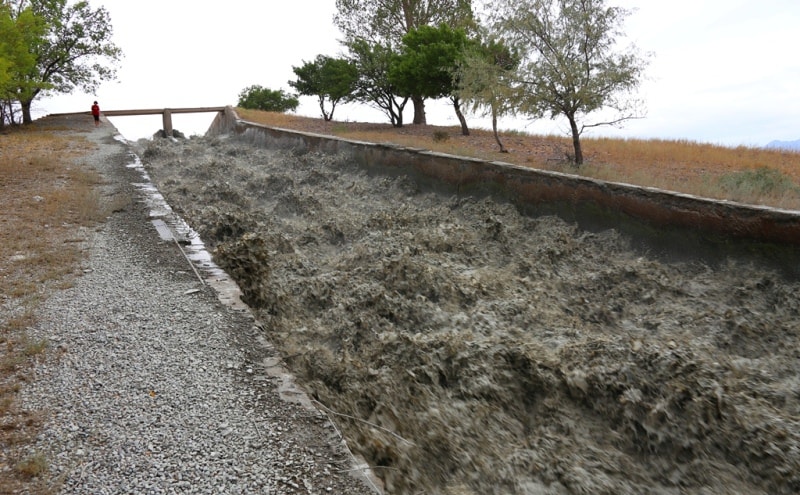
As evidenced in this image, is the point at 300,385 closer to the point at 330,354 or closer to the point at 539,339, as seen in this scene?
the point at 330,354

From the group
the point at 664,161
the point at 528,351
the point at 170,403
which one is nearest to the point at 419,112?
the point at 664,161

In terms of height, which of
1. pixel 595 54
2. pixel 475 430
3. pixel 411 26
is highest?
pixel 411 26

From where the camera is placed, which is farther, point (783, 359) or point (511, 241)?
point (511, 241)

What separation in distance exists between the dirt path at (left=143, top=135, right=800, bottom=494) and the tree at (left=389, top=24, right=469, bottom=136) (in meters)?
11.4

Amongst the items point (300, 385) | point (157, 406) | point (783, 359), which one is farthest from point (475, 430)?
point (783, 359)

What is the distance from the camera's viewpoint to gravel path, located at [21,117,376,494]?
289cm

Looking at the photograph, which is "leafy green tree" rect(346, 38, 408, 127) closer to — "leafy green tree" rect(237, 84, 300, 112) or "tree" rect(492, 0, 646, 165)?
"tree" rect(492, 0, 646, 165)

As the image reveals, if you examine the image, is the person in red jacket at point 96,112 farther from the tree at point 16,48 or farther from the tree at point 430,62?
the tree at point 430,62

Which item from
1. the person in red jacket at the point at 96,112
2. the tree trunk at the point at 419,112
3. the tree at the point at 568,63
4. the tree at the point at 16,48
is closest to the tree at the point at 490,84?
the tree at the point at 568,63

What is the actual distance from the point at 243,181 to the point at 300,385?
9891 mm

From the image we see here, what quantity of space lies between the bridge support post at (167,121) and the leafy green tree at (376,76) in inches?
382

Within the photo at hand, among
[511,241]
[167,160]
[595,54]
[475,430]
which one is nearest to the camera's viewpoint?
[475,430]

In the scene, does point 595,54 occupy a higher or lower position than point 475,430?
higher

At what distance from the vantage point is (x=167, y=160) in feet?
53.3
